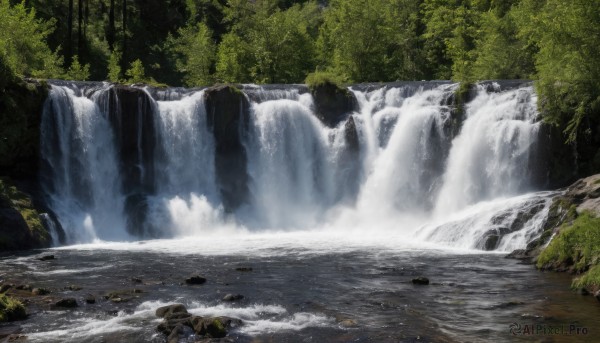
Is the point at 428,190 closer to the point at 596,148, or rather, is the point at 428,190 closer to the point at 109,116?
the point at 596,148

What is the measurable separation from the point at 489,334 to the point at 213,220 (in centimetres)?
2194

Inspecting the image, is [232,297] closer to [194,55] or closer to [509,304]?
[509,304]

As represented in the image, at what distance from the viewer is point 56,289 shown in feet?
58.9

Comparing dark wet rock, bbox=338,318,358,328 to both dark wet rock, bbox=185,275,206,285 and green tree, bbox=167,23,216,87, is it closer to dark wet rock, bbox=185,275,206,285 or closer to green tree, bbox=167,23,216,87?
dark wet rock, bbox=185,275,206,285

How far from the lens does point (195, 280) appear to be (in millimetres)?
18984

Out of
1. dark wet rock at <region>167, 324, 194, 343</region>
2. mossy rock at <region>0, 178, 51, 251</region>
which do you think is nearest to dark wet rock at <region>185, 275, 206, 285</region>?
dark wet rock at <region>167, 324, 194, 343</region>

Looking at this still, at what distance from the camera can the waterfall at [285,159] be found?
32.2m

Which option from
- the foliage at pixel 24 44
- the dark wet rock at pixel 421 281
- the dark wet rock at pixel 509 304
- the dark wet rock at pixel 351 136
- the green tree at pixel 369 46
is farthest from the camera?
the green tree at pixel 369 46

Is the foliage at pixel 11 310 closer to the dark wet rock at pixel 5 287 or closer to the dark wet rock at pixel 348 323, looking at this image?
the dark wet rock at pixel 5 287

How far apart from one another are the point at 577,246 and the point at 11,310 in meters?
16.4

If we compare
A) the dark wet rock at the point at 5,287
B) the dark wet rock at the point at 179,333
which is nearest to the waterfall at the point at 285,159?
the dark wet rock at the point at 5,287

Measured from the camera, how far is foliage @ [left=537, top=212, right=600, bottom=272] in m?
19.2

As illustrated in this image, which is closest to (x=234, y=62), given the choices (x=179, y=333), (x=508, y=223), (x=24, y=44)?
(x=24, y=44)

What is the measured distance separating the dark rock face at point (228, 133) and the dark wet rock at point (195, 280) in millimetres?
16660
